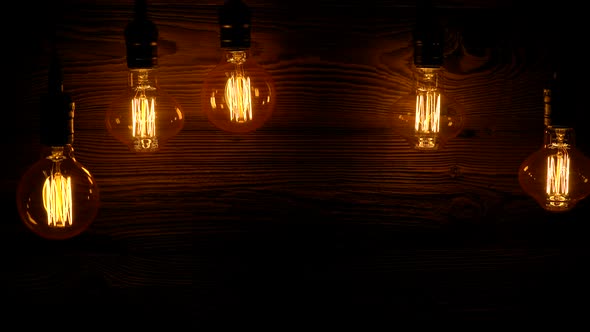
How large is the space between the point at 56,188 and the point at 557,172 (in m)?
1.27

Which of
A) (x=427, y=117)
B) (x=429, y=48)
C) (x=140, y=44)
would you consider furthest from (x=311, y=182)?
(x=140, y=44)

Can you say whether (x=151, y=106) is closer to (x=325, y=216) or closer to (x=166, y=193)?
(x=166, y=193)

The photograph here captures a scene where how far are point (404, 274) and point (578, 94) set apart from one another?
749 mm

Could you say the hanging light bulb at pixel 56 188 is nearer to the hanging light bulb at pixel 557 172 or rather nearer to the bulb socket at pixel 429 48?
the bulb socket at pixel 429 48

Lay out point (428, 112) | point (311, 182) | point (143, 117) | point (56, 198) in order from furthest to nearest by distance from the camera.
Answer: point (311, 182) → point (428, 112) → point (143, 117) → point (56, 198)

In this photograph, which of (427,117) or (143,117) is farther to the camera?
(427,117)

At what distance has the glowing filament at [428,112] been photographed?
1856 millimetres

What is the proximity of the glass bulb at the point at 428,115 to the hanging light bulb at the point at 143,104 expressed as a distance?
23.1 inches

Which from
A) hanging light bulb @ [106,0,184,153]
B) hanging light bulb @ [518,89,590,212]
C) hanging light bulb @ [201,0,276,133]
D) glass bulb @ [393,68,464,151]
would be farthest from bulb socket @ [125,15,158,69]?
hanging light bulb @ [518,89,590,212]

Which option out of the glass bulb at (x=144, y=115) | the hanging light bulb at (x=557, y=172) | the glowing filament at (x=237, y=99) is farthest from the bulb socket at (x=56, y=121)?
the hanging light bulb at (x=557, y=172)

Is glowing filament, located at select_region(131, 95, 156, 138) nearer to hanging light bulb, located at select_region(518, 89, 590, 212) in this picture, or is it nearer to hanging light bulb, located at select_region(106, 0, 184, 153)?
hanging light bulb, located at select_region(106, 0, 184, 153)

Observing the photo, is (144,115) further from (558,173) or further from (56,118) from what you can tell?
(558,173)

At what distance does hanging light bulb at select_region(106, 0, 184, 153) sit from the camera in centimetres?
171

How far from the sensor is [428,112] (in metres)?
1.86
